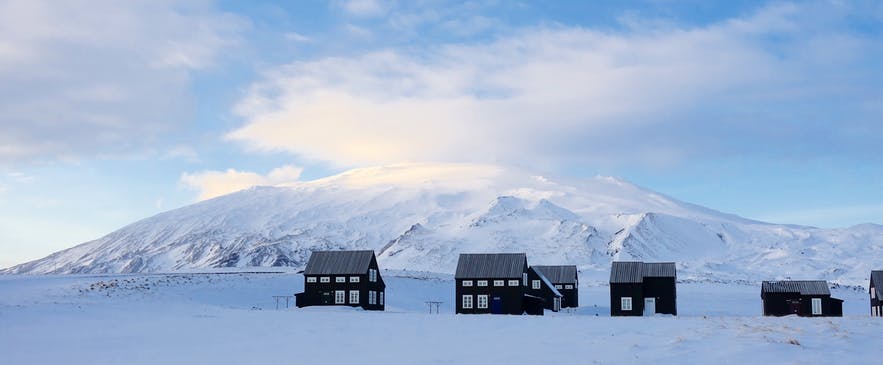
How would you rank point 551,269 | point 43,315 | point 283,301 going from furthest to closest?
point 551,269, point 283,301, point 43,315

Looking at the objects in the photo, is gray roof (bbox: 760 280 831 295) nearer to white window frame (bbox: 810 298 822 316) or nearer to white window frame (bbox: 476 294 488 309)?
white window frame (bbox: 810 298 822 316)

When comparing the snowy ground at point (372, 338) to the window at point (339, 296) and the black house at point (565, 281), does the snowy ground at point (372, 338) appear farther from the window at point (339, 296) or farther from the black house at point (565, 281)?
the black house at point (565, 281)

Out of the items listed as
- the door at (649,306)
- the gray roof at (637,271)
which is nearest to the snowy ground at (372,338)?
the gray roof at (637,271)

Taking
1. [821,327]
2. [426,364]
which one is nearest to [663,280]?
[821,327]

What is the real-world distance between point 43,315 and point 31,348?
548 inches

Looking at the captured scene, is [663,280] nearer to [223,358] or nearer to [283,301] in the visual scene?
[283,301]

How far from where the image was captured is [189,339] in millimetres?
39062

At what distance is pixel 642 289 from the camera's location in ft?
255

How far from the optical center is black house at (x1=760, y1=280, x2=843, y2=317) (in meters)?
76.7

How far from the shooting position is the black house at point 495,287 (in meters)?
75.2

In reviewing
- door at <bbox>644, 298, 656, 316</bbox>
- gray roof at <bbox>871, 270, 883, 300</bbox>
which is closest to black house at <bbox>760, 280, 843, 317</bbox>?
gray roof at <bbox>871, 270, 883, 300</bbox>

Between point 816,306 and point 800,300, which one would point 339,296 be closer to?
point 800,300

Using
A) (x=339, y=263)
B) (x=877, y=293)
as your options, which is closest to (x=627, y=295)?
(x=877, y=293)

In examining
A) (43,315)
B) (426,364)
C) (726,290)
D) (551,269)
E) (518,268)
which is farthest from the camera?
(726,290)
